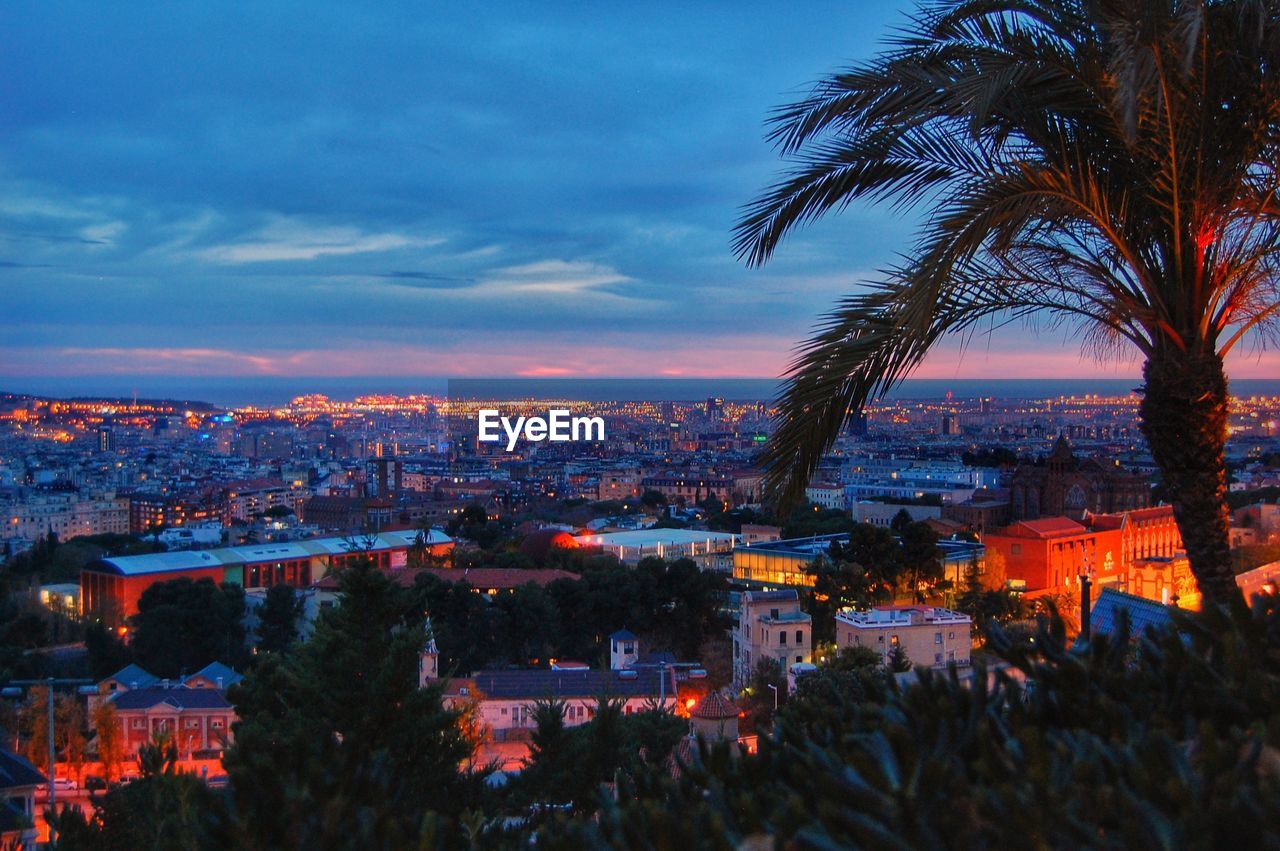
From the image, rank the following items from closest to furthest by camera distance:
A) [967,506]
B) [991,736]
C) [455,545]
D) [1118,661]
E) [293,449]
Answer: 1. [991,736]
2. [1118,661]
3. [455,545]
4. [967,506]
5. [293,449]

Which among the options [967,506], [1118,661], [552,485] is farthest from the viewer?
[552,485]

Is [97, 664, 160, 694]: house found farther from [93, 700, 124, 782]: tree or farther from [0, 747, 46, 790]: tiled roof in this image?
[0, 747, 46, 790]: tiled roof

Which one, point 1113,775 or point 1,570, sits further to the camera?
point 1,570

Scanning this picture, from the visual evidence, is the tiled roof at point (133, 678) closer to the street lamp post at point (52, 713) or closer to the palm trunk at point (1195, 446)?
the street lamp post at point (52, 713)

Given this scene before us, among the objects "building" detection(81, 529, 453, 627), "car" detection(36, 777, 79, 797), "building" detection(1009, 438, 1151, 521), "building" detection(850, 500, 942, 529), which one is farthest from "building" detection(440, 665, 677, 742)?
"building" detection(850, 500, 942, 529)

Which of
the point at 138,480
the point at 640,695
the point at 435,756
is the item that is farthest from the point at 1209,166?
the point at 138,480

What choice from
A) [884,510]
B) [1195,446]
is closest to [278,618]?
[1195,446]

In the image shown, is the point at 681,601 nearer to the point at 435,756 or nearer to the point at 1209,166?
the point at 435,756
